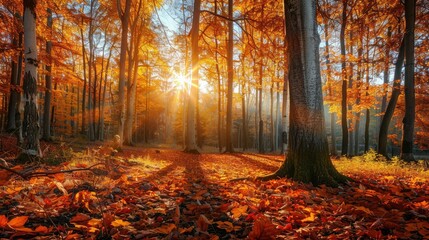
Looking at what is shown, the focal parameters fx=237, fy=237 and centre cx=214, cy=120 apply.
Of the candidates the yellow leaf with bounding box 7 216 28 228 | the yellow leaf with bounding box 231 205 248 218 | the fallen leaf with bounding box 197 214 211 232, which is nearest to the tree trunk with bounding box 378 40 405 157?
the yellow leaf with bounding box 231 205 248 218

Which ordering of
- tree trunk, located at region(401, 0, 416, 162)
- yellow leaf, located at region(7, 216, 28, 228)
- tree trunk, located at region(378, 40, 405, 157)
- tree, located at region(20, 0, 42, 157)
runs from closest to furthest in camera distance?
yellow leaf, located at region(7, 216, 28, 228) → tree, located at region(20, 0, 42, 157) → tree trunk, located at region(401, 0, 416, 162) → tree trunk, located at region(378, 40, 405, 157)

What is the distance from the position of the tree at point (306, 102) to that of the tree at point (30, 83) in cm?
570

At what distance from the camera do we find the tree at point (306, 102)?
13.3 ft

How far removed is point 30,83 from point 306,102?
608 cm

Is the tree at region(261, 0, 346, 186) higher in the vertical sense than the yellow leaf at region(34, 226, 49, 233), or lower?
higher

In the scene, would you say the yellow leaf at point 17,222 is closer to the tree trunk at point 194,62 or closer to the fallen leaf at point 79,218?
the fallen leaf at point 79,218

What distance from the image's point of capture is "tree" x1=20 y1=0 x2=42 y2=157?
5418 millimetres

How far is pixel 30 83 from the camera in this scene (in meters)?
5.53

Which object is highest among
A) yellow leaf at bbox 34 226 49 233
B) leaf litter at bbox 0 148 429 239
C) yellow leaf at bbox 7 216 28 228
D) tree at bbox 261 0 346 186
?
tree at bbox 261 0 346 186

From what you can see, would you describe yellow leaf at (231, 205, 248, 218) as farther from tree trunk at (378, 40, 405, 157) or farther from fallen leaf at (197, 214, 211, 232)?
tree trunk at (378, 40, 405, 157)

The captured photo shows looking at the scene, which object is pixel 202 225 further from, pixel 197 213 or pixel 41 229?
pixel 41 229

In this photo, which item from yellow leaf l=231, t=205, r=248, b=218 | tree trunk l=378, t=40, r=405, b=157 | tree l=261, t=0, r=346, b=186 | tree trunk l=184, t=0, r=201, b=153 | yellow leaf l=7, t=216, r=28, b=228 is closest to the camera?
yellow leaf l=7, t=216, r=28, b=228

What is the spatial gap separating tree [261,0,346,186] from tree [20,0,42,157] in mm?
5700

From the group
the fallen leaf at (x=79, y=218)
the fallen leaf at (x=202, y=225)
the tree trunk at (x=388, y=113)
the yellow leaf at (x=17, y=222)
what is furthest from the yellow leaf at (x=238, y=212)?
the tree trunk at (x=388, y=113)
